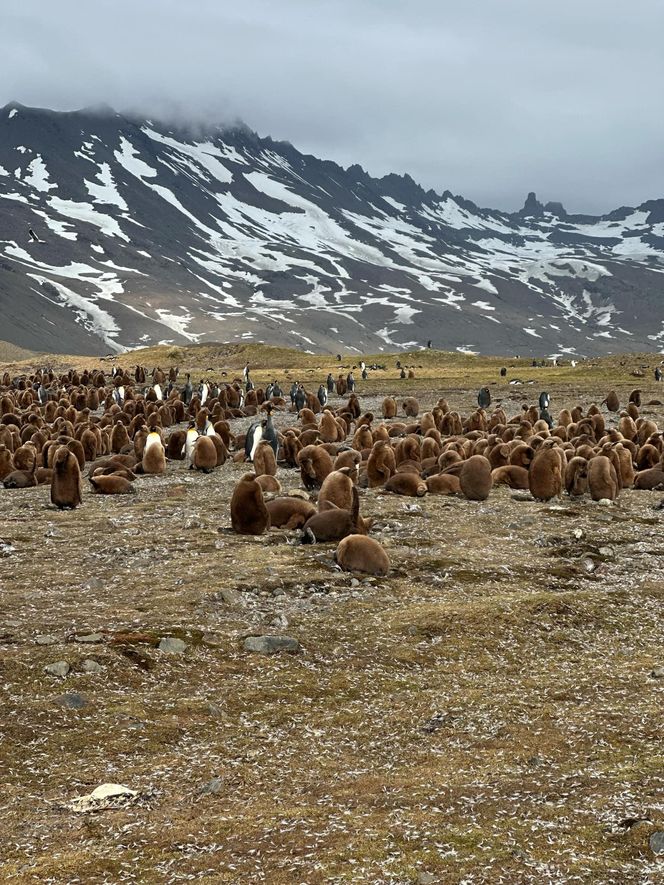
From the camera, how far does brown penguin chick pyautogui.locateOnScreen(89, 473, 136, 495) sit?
16.6 m

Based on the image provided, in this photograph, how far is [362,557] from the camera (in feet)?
33.9

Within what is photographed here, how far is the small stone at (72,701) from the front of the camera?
637cm

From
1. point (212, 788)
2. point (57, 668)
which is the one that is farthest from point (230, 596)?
point (212, 788)

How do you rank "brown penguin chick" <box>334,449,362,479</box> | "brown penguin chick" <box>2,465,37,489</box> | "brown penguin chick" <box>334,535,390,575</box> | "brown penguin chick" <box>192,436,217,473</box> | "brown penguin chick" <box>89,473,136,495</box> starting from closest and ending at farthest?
"brown penguin chick" <box>334,535,390,575</box>
"brown penguin chick" <box>334,449,362,479</box>
"brown penguin chick" <box>89,473,136,495</box>
"brown penguin chick" <box>2,465,37,489</box>
"brown penguin chick" <box>192,436,217,473</box>

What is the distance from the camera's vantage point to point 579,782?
18.2ft

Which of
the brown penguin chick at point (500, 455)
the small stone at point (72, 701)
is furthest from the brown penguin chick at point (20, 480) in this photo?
the small stone at point (72, 701)

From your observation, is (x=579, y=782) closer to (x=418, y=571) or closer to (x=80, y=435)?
(x=418, y=571)

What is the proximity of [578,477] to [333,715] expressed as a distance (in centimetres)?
1044

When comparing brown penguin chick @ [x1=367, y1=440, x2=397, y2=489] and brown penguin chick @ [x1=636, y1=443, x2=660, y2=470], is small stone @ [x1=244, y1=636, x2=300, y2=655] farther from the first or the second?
brown penguin chick @ [x1=636, y1=443, x2=660, y2=470]

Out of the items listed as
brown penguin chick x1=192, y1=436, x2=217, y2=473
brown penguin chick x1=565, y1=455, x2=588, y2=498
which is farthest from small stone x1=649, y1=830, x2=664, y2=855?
brown penguin chick x1=192, y1=436, x2=217, y2=473

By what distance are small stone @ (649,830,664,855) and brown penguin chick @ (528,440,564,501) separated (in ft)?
36.9

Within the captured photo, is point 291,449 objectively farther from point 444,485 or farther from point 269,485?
point 444,485

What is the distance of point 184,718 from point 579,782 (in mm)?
2837

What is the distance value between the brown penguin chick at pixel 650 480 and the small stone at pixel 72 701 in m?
13.8
